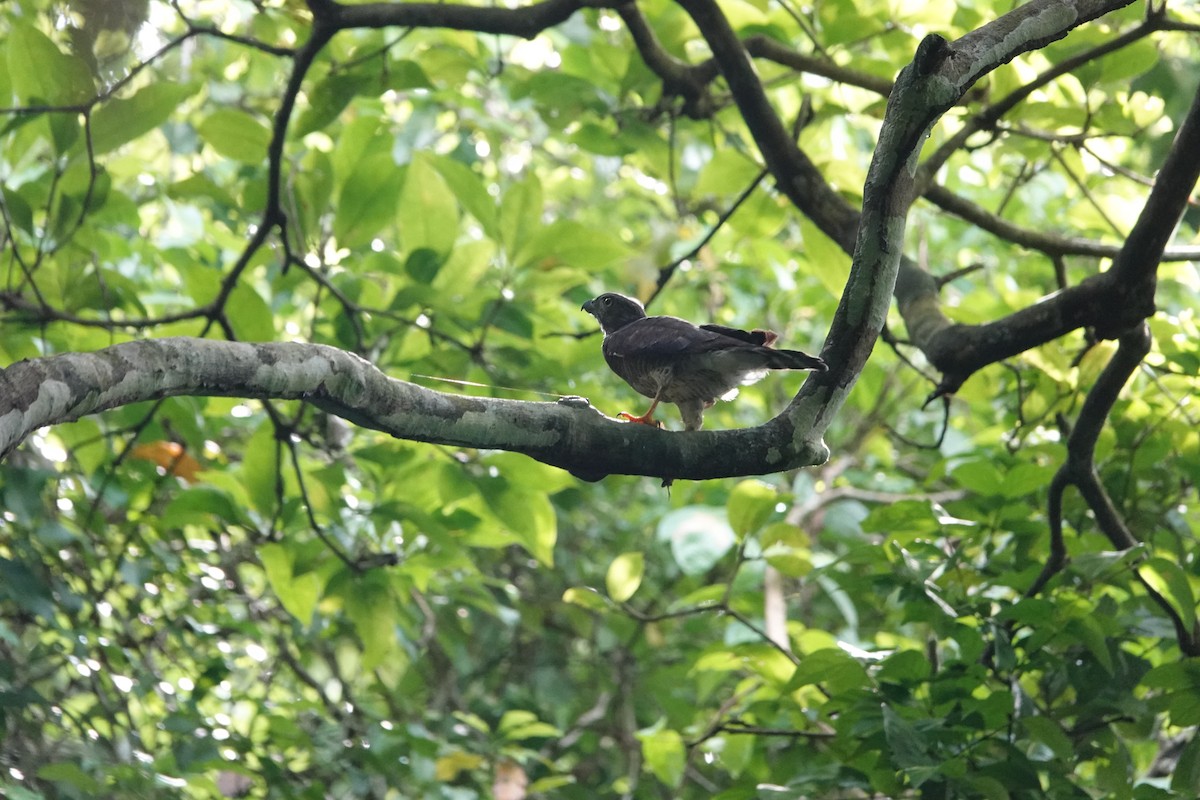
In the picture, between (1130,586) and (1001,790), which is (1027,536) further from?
(1001,790)

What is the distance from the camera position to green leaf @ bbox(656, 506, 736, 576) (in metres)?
3.91

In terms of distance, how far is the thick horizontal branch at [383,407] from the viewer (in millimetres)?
1526

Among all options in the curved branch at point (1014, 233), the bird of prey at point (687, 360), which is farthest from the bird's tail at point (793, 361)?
the curved branch at point (1014, 233)

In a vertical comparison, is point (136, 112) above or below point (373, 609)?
above

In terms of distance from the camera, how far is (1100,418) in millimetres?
2834

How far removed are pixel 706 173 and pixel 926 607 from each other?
1631 mm

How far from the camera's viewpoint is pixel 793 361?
2441 mm

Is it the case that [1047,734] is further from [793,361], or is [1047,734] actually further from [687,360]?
[687,360]

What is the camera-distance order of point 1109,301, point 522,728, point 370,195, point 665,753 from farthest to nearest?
point 522,728, point 665,753, point 370,195, point 1109,301

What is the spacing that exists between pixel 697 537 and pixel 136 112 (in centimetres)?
225

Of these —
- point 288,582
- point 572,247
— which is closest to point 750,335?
point 572,247

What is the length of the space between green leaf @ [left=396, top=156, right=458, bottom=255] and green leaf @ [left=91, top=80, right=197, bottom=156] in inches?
28.3

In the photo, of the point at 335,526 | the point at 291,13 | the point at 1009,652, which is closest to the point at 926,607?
the point at 1009,652

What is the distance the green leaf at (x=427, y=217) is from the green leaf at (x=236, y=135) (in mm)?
443
